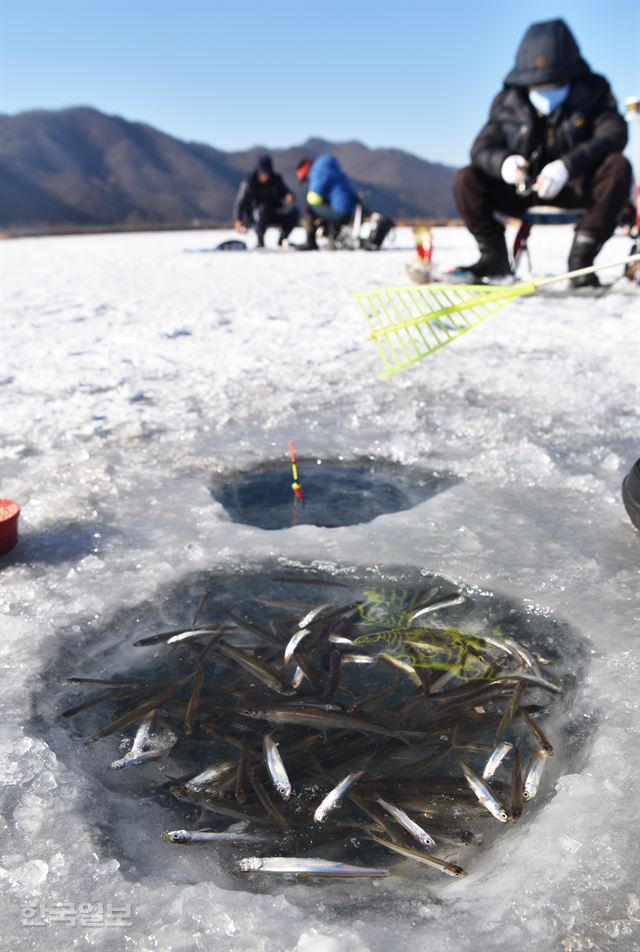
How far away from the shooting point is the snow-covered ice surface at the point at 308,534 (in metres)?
1.36

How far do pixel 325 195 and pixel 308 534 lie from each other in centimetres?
1127

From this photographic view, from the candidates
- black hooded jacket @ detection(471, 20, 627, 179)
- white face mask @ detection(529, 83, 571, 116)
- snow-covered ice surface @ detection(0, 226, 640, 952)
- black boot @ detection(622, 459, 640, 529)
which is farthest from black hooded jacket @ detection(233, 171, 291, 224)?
black boot @ detection(622, 459, 640, 529)

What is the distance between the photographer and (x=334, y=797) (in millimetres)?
1599

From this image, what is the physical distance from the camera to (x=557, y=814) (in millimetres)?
1554

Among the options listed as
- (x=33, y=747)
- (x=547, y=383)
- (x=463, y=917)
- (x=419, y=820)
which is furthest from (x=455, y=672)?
(x=547, y=383)

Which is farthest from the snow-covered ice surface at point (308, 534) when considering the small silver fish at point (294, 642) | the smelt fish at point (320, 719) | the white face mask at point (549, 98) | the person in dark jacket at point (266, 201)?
the person in dark jacket at point (266, 201)

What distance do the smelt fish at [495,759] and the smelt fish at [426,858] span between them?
25 cm

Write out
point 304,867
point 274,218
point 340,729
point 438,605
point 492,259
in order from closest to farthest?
point 304,867 < point 340,729 < point 438,605 < point 492,259 < point 274,218

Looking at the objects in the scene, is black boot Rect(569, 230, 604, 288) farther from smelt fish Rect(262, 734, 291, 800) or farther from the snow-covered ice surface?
smelt fish Rect(262, 734, 291, 800)

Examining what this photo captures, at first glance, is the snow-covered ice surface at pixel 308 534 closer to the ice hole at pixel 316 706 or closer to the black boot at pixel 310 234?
the ice hole at pixel 316 706

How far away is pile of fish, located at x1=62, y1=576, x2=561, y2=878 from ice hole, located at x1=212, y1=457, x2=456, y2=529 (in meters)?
0.73

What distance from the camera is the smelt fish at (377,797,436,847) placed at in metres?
1.51

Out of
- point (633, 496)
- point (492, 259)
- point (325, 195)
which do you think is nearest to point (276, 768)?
point (633, 496)

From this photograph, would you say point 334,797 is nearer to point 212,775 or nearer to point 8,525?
point 212,775
